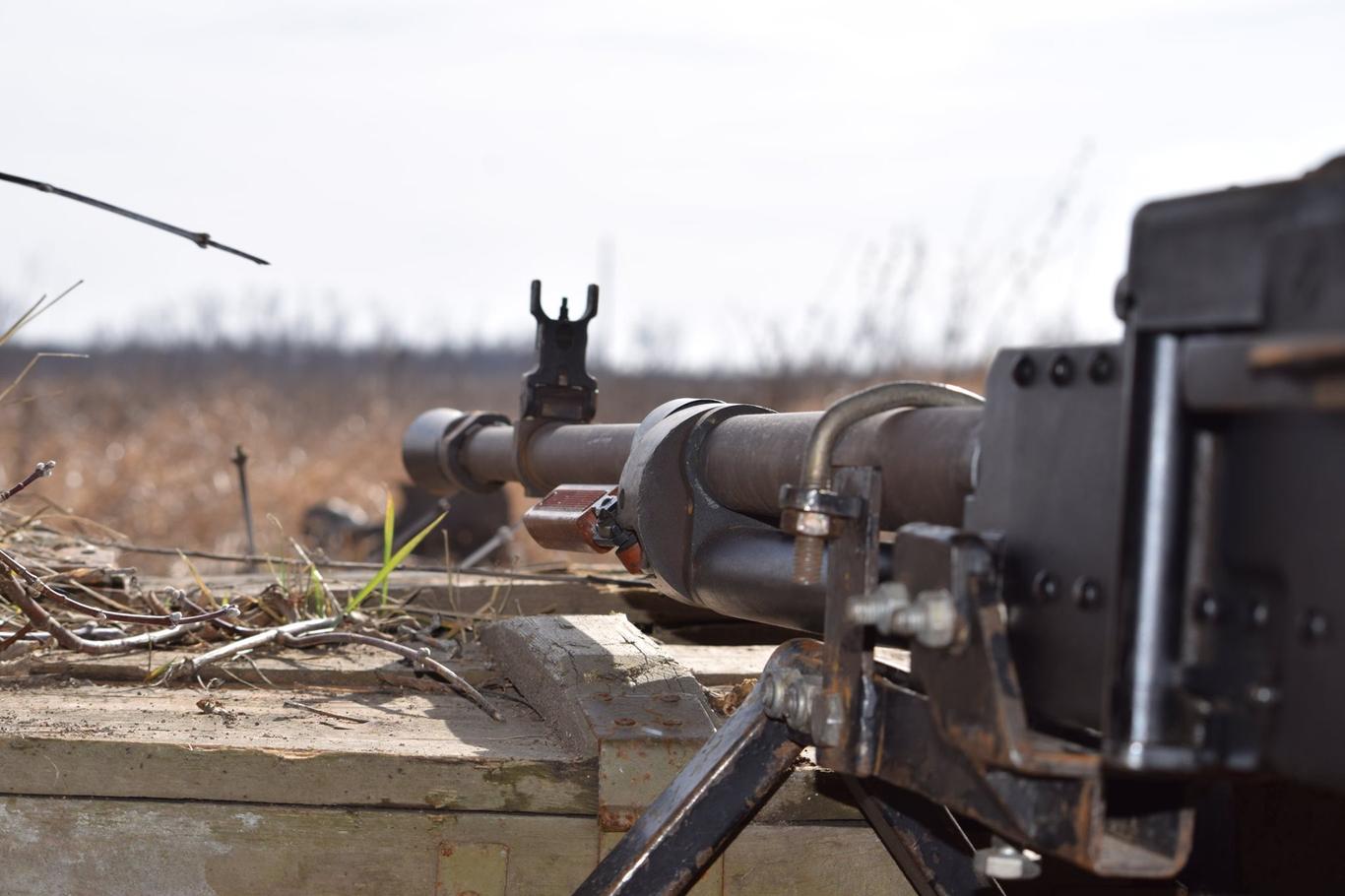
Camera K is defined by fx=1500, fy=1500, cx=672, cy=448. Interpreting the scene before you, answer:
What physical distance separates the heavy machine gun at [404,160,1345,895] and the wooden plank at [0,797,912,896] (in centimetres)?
38

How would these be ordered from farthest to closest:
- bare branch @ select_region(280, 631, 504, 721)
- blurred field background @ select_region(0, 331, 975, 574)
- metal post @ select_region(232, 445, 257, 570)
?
blurred field background @ select_region(0, 331, 975, 574)
metal post @ select_region(232, 445, 257, 570)
bare branch @ select_region(280, 631, 504, 721)

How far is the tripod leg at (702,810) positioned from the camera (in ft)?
5.66

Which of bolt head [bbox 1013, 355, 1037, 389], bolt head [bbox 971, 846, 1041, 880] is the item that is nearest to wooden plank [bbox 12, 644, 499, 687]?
bolt head [bbox 971, 846, 1041, 880]

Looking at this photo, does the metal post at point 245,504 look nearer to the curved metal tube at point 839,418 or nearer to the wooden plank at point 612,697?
the wooden plank at point 612,697

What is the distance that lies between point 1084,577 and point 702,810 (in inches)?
25.8

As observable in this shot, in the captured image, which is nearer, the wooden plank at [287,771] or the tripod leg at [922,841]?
the tripod leg at [922,841]

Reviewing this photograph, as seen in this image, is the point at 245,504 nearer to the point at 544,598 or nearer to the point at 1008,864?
the point at 544,598

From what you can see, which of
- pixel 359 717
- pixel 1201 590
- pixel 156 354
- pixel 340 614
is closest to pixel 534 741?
pixel 359 717

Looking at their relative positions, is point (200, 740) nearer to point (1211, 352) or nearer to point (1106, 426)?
point (1106, 426)

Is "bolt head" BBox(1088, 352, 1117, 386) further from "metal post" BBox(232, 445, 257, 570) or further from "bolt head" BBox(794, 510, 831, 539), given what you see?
"metal post" BBox(232, 445, 257, 570)

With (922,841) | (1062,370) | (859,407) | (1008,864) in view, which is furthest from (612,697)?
(1062,370)

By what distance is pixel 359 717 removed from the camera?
2328 mm

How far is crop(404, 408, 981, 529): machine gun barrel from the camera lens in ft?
5.10

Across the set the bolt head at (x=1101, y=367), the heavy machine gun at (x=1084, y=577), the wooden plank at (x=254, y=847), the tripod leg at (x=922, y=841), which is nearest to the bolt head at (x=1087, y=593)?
the heavy machine gun at (x=1084, y=577)
